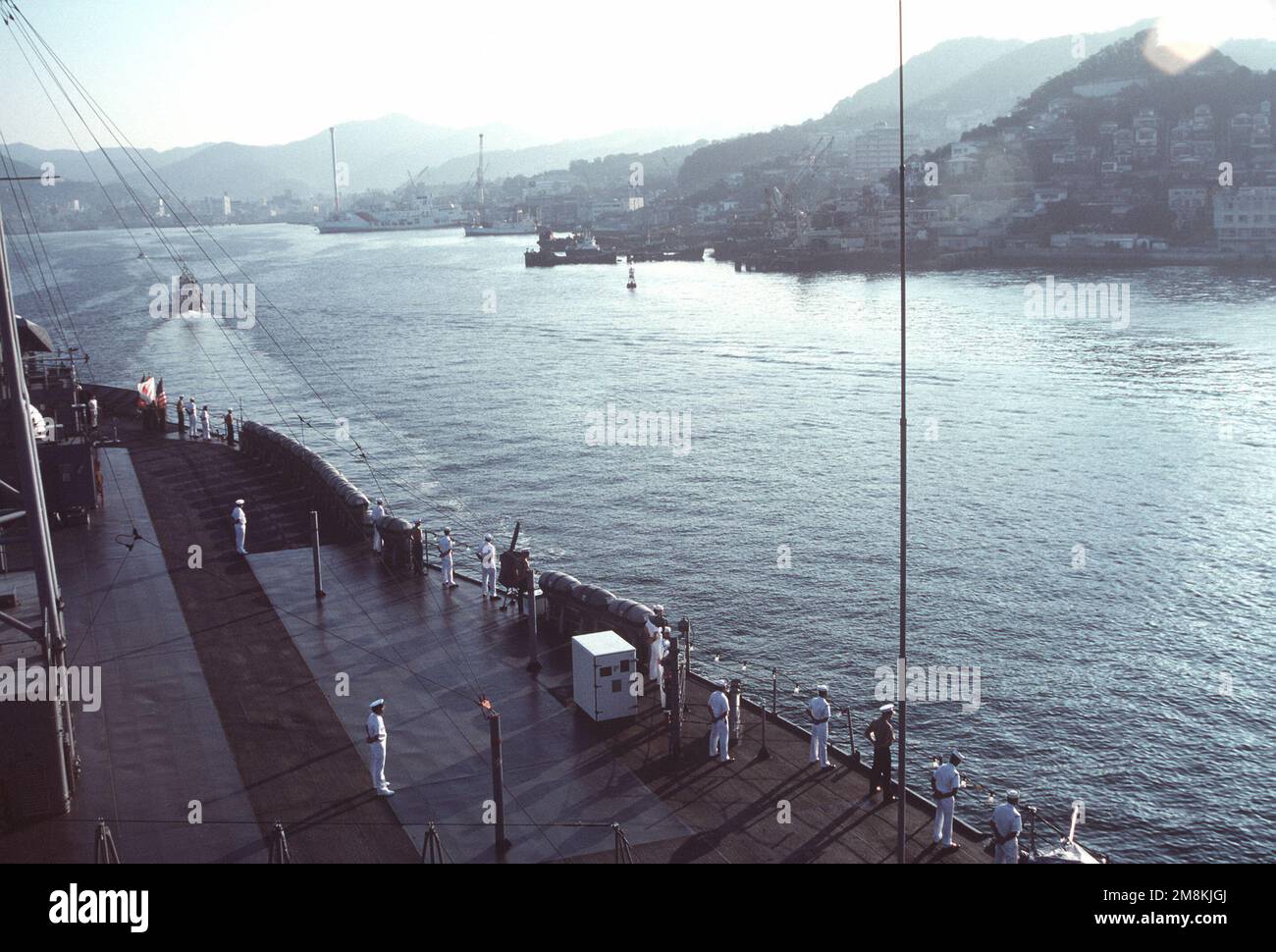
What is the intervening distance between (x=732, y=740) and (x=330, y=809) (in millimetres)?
6203

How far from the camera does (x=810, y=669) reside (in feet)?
95.3

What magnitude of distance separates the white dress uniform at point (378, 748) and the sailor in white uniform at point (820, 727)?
618cm

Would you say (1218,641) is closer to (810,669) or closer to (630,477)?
(810,669)

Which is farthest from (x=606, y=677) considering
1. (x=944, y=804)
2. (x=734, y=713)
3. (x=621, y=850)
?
(x=944, y=804)

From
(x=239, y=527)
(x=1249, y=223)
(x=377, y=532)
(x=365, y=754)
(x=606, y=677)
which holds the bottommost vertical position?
(x=365, y=754)

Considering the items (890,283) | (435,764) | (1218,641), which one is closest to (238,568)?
(435,764)

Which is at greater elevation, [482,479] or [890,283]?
[890,283]

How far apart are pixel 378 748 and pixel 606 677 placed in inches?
160

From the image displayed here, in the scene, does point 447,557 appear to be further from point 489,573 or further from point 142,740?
point 142,740

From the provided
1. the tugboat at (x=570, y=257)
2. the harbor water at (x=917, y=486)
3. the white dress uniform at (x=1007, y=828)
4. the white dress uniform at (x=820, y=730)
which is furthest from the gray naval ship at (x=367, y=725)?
the tugboat at (x=570, y=257)

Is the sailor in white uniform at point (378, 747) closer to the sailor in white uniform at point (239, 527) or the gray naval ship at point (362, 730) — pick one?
the gray naval ship at point (362, 730)

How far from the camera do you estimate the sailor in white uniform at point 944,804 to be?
1400 cm

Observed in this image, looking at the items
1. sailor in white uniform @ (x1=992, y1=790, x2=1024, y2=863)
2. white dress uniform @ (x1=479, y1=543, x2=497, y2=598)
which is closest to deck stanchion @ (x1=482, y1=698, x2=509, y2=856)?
sailor in white uniform @ (x1=992, y1=790, x2=1024, y2=863)

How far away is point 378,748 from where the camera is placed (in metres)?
15.0
